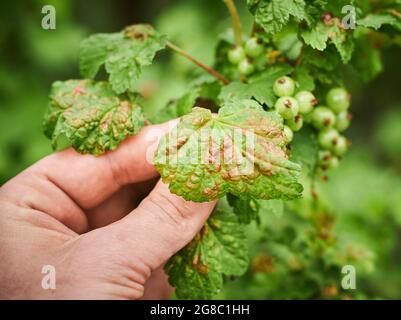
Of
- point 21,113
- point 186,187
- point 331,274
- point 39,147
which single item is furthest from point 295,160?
point 21,113

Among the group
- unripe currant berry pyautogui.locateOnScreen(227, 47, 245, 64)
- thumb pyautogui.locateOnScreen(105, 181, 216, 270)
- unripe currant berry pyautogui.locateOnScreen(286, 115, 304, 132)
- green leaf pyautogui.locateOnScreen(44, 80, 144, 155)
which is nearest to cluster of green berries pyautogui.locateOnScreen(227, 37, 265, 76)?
unripe currant berry pyautogui.locateOnScreen(227, 47, 245, 64)

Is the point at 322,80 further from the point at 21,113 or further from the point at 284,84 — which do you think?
the point at 21,113

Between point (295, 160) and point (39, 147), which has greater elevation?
point (39, 147)

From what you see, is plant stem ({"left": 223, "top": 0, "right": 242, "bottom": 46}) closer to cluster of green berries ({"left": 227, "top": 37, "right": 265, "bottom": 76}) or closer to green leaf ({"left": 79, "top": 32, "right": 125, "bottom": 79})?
cluster of green berries ({"left": 227, "top": 37, "right": 265, "bottom": 76})

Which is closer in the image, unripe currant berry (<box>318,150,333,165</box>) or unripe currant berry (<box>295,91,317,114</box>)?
unripe currant berry (<box>295,91,317,114</box>)

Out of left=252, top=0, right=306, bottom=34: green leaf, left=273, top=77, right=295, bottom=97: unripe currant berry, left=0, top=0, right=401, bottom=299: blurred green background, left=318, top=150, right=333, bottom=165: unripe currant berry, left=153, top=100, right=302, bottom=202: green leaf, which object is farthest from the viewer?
left=0, top=0, right=401, bottom=299: blurred green background

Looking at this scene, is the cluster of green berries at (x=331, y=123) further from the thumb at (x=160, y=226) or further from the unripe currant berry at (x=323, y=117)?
the thumb at (x=160, y=226)

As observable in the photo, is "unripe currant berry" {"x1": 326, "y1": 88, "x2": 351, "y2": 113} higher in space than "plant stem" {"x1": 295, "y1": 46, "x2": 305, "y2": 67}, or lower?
lower

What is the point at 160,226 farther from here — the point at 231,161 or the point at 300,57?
the point at 300,57
